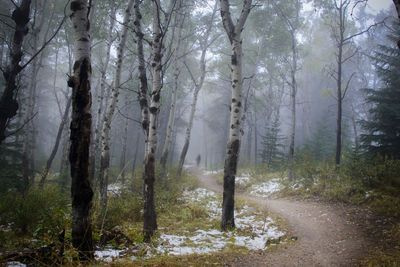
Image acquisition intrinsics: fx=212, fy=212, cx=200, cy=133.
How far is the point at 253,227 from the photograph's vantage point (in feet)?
20.7

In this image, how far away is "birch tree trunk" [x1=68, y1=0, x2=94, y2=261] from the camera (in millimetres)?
2818

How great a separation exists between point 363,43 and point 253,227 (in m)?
26.9

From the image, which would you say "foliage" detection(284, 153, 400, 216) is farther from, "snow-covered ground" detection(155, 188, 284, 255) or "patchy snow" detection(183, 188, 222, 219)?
"patchy snow" detection(183, 188, 222, 219)

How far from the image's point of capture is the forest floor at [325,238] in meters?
4.01

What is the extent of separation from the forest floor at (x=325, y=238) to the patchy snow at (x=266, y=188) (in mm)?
3751

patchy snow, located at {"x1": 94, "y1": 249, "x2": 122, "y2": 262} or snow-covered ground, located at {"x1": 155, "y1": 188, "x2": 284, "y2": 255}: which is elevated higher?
patchy snow, located at {"x1": 94, "y1": 249, "x2": 122, "y2": 262}

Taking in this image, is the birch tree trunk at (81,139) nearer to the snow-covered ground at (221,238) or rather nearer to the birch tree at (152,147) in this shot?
the snow-covered ground at (221,238)

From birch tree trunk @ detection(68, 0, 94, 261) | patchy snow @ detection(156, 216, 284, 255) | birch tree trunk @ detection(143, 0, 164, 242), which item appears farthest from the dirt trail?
birch tree trunk @ detection(68, 0, 94, 261)

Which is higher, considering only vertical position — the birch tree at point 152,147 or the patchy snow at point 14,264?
the birch tree at point 152,147

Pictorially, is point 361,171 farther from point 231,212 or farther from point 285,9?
point 285,9

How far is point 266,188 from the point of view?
12516mm

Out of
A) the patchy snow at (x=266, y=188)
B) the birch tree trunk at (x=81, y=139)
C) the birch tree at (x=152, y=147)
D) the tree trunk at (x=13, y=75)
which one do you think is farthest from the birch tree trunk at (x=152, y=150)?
the patchy snow at (x=266, y=188)

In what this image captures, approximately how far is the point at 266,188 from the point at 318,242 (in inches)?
297

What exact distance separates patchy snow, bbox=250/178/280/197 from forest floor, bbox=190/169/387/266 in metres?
3.75
